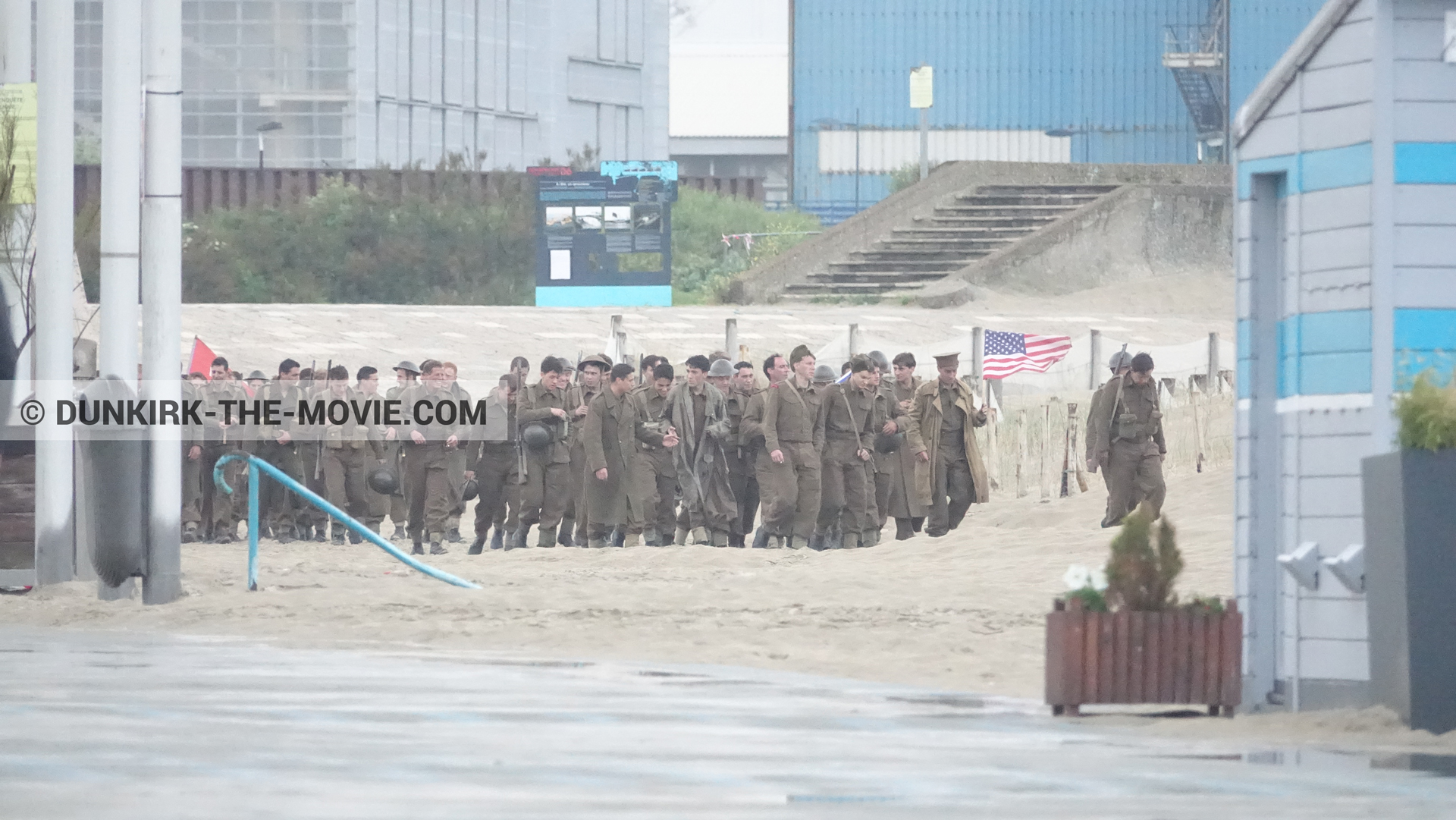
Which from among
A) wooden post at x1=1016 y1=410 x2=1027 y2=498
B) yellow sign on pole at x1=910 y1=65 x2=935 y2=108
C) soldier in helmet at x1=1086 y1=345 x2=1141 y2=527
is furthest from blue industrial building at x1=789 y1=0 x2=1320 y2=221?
soldier in helmet at x1=1086 y1=345 x2=1141 y2=527

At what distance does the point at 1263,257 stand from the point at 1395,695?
7.24 feet

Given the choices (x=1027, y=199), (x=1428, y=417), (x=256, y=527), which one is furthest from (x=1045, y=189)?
(x=1428, y=417)

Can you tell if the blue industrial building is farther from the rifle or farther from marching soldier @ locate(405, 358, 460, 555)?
marching soldier @ locate(405, 358, 460, 555)

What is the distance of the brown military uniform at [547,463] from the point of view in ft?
74.5

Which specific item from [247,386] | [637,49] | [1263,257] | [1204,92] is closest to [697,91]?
[637,49]

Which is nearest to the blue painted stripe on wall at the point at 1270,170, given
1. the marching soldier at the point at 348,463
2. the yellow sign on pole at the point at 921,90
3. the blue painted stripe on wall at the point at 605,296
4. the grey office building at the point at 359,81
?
the marching soldier at the point at 348,463

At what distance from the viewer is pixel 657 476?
73.3 ft

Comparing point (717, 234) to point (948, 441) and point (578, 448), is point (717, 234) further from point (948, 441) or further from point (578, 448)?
point (948, 441)

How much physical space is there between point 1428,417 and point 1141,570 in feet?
5.33

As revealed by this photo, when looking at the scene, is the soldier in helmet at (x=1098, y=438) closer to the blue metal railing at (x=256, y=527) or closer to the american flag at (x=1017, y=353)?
the blue metal railing at (x=256, y=527)

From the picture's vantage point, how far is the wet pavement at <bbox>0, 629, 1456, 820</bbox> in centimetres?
820

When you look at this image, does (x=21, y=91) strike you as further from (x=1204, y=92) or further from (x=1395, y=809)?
(x=1204, y=92)

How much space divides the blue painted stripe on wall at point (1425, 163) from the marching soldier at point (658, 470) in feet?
39.1

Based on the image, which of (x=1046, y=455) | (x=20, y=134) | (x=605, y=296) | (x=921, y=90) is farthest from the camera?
(x=921, y=90)
